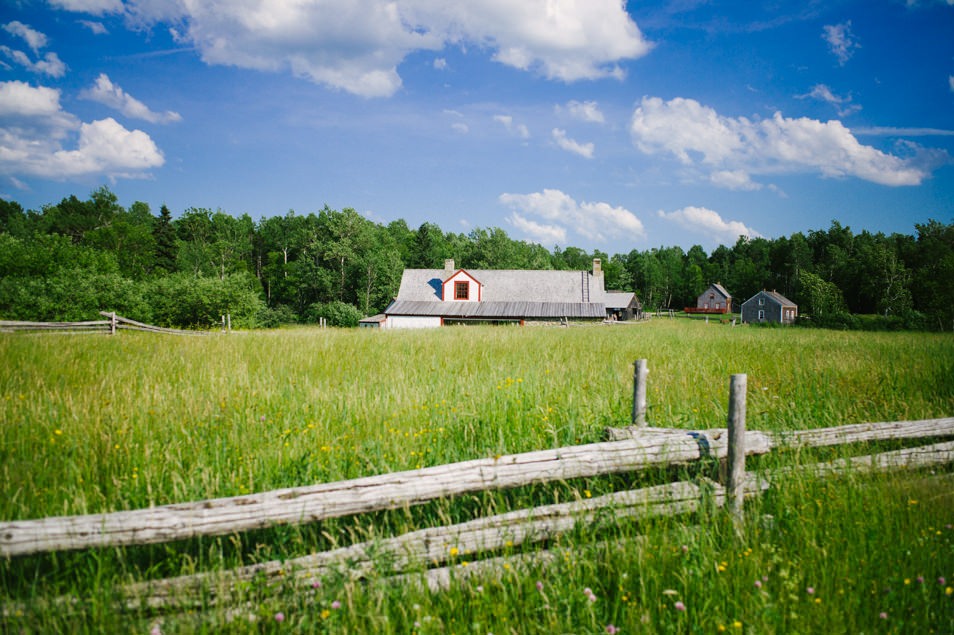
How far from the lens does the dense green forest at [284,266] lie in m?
34.1

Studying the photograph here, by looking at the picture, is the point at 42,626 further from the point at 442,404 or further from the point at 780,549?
Result: the point at 780,549

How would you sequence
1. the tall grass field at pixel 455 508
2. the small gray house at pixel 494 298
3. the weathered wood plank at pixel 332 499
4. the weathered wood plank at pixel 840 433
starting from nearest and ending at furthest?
the weathered wood plank at pixel 332 499 → the tall grass field at pixel 455 508 → the weathered wood plank at pixel 840 433 → the small gray house at pixel 494 298

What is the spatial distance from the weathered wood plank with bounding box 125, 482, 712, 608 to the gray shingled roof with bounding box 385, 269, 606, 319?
35795mm

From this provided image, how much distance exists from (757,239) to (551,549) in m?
146

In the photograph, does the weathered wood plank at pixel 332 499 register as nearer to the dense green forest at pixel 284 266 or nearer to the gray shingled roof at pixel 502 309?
the gray shingled roof at pixel 502 309

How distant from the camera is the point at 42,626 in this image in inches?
85.3

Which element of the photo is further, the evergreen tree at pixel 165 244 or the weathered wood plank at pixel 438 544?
the evergreen tree at pixel 165 244

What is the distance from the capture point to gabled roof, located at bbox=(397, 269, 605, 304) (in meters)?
41.8

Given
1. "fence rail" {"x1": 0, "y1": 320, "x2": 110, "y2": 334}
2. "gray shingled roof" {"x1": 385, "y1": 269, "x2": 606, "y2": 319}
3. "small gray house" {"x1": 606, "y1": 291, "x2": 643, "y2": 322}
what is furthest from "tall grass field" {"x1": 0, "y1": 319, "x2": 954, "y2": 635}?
"small gray house" {"x1": 606, "y1": 291, "x2": 643, "y2": 322}

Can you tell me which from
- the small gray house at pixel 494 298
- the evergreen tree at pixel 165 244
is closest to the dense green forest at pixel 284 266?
the evergreen tree at pixel 165 244

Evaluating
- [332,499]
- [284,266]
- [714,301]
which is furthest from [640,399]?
[714,301]

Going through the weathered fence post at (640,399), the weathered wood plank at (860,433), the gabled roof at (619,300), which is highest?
the gabled roof at (619,300)

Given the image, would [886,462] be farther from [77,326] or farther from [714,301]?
[714,301]

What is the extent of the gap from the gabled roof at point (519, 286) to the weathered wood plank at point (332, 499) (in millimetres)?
38212
